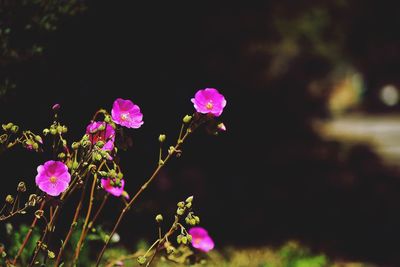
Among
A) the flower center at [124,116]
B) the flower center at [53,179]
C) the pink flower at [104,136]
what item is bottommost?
the flower center at [53,179]

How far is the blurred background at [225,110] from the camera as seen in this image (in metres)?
2.54

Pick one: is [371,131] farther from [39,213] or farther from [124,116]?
[39,213]

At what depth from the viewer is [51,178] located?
5.16 feet

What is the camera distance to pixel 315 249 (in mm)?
3676

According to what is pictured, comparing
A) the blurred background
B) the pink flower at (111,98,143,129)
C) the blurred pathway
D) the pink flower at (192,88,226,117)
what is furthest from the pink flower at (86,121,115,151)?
the blurred pathway

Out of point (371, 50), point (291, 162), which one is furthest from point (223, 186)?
point (371, 50)

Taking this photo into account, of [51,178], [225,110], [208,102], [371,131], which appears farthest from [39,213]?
[371,131]

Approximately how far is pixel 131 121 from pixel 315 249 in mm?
2337

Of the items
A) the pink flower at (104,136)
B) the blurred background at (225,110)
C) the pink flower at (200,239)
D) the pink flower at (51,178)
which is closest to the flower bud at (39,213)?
the pink flower at (51,178)

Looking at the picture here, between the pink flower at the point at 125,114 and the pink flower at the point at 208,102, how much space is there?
0.63 feet

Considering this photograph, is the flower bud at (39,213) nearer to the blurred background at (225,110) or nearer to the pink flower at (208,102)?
the pink flower at (208,102)

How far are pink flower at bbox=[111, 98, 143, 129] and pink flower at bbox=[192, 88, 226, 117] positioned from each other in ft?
0.63

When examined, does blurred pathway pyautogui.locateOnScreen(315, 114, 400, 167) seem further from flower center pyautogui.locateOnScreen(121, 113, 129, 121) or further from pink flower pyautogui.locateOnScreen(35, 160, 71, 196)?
pink flower pyautogui.locateOnScreen(35, 160, 71, 196)

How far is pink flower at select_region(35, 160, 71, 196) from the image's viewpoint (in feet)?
5.11
